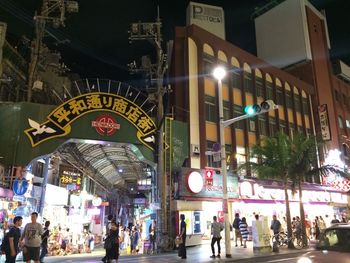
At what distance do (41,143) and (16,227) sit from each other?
890 cm

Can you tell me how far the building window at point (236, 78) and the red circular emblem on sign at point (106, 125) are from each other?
14.4 m

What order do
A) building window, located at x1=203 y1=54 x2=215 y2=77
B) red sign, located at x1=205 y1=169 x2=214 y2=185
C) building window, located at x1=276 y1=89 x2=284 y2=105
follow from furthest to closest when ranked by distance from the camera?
building window, located at x1=276 y1=89 x2=284 y2=105 < building window, located at x1=203 y1=54 x2=215 y2=77 < red sign, located at x1=205 y1=169 x2=214 y2=185

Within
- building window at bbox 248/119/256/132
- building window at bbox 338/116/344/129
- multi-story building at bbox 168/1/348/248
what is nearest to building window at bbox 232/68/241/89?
multi-story building at bbox 168/1/348/248

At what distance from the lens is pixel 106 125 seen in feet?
66.4

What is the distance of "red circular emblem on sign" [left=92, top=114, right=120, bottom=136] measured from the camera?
20016 millimetres

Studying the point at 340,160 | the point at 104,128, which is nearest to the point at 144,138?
the point at 104,128

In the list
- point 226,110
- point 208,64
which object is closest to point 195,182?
point 226,110

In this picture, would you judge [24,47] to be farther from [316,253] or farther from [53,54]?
[316,253]

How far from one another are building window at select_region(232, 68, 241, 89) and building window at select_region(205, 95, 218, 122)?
368 centimetres

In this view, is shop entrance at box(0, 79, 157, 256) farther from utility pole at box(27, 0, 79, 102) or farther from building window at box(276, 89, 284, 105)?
building window at box(276, 89, 284, 105)

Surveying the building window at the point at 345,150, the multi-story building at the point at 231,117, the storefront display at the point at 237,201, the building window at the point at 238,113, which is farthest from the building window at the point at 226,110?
the building window at the point at 345,150

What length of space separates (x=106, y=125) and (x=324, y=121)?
1104 inches

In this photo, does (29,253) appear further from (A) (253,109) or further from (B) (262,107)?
(B) (262,107)

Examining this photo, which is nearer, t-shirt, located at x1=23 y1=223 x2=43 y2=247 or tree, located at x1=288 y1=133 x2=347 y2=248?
t-shirt, located at x1=23 y1=223 x2=43 y2=247
